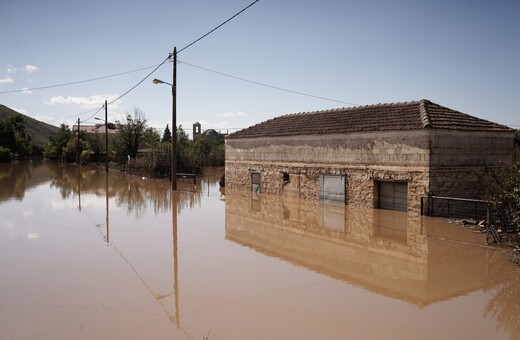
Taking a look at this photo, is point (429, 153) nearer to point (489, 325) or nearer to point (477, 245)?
point (477, 245)

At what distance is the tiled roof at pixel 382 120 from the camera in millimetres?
17203

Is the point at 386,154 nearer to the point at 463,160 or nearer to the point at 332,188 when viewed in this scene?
the point at 463,160

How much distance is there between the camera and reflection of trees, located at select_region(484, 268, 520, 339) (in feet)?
21.9

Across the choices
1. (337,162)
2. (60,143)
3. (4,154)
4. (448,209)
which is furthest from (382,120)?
(60,143)

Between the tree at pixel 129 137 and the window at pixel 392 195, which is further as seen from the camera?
the tree at pixel 129 137

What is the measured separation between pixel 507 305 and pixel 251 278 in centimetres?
479

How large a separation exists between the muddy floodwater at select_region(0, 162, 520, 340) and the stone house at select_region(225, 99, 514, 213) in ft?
6.24

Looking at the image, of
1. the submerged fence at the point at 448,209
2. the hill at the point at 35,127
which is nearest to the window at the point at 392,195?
the submerged fence at the point at 448,209

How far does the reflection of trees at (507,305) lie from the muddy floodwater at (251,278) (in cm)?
2

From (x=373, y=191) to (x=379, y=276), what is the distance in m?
9.46

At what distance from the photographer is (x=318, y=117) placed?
923 inches

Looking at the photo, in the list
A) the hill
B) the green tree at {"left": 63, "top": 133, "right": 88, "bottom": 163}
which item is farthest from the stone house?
the hill

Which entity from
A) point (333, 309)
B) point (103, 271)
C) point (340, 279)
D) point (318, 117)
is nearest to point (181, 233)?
point (103, 271)

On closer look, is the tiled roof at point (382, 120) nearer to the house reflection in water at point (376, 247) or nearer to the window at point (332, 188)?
the window at point (332, 188)
